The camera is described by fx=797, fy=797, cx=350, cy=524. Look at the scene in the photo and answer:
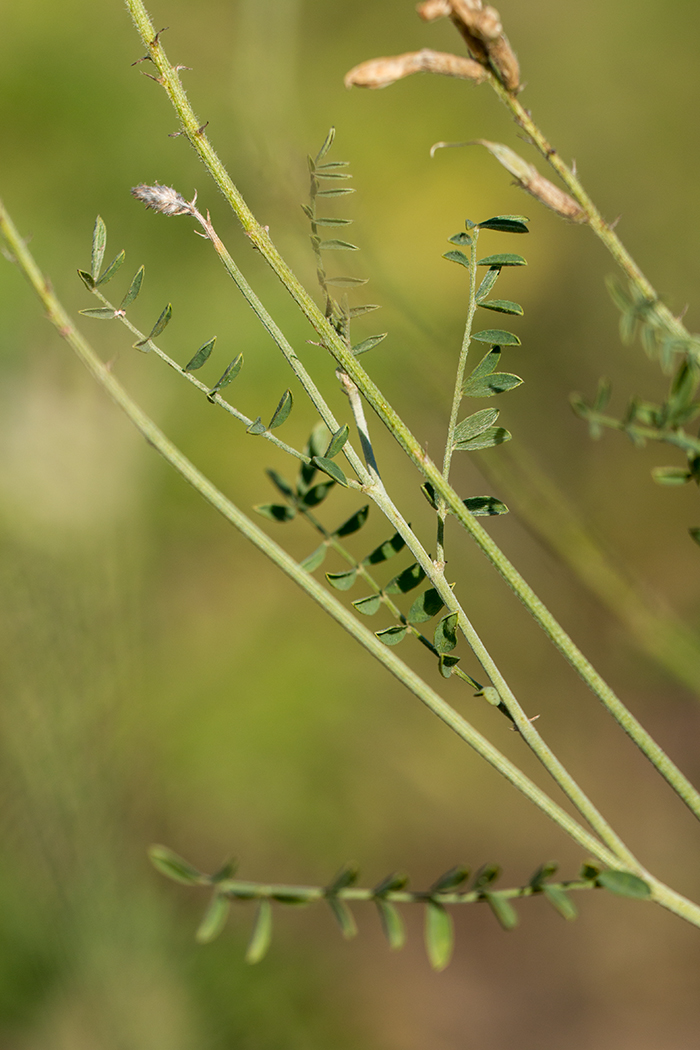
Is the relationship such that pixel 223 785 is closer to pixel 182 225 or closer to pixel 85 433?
pixel 85 433

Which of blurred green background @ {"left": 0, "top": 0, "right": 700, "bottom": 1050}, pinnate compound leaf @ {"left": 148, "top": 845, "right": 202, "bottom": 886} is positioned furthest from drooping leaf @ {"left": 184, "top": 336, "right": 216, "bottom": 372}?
blurred green background @ {"left": 0, "top": 0, "right": 700, "bottom": 1050}

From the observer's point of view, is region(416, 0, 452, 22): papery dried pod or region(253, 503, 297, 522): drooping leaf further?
region(253, 503, 297, 522): drooping leaf

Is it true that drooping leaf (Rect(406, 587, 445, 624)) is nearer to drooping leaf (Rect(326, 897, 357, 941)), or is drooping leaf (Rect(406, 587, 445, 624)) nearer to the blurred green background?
drooping leaf (Rect(326, 897, 357, 941))

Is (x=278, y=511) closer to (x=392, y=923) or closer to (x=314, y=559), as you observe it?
(x=314, y=559)

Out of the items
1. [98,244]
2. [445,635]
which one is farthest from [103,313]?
[445,635]

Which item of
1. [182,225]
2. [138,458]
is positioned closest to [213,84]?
[182,225]
